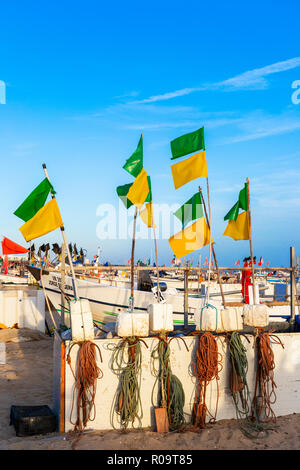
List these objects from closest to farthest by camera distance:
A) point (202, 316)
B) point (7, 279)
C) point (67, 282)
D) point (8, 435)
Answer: point (8, 435), point (202, 316), point (67, 282), point (7, 279)

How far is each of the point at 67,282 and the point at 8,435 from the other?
12.2 metres

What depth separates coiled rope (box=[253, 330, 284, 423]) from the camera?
6590 millimetres

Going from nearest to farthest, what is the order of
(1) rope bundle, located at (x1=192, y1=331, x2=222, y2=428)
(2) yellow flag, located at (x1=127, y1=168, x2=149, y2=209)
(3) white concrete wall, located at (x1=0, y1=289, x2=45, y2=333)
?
1. (1) rope bundle, located at (x1=192, y1=331, x2=222, y2=428)
2. (2) yellow flag, located at (x1=127, y1=168, x2=149, y2=209)
3. (3) white concrete wall, located at (x1=0, y1=289, x2=45, y2=333)

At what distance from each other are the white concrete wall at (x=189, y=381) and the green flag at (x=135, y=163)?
→ 297 centimetres

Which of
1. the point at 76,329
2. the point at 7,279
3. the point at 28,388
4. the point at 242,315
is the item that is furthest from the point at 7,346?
the point at 7,279

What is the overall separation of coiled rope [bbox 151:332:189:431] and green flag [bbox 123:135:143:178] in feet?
9.70

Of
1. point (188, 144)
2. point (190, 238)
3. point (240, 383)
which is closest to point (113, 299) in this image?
point (190, 238)

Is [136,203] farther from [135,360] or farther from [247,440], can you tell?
[247,440]

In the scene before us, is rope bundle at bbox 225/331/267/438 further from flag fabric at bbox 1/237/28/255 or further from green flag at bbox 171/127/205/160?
flag fabric at bbox 1/237/28/255

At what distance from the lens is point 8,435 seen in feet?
20.3

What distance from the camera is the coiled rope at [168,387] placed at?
6.23 meters

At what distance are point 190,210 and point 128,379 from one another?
369 cm

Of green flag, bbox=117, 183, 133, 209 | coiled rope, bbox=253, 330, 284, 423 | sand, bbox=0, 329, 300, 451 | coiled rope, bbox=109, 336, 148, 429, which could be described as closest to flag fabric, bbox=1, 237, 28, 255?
green flag, bbox=117, 183, 133, 209

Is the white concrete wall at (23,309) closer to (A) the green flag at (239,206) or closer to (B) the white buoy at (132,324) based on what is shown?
(A) the green flag at (239,206)
